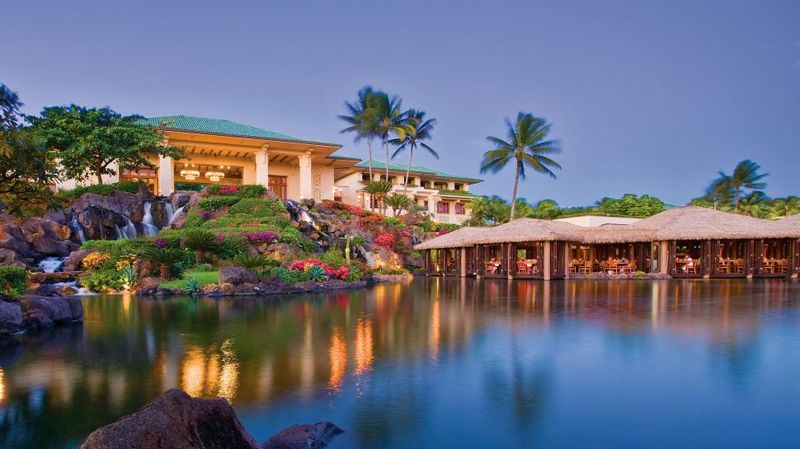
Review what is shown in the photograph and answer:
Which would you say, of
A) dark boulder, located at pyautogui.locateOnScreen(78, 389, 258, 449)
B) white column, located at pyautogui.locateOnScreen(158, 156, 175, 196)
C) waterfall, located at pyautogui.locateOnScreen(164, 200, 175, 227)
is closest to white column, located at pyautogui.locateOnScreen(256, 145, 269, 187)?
white column, located at pyautogui.locateOnScreen(158, 156, 175, 196)

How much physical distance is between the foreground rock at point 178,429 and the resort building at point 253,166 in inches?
1240

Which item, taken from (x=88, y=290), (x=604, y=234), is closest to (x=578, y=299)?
(x=604, y=234)

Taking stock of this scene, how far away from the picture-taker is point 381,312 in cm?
1221

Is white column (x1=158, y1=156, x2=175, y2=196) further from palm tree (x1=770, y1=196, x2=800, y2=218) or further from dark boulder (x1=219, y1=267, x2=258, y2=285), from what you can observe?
palm tree (x1=770, y1=196, x2=800, y2=218)

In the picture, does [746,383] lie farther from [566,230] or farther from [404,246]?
[404,246]

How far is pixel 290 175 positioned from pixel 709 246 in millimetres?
29850

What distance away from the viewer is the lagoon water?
4660 mm

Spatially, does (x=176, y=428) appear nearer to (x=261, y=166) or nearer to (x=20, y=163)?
(x=20, y=163)

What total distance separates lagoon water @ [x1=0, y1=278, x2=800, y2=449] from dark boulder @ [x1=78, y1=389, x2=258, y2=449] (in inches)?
39.9

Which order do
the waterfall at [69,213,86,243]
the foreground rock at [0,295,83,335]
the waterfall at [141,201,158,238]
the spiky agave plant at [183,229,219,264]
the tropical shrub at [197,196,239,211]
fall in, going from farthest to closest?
the tropical shrub at [197,196,239,211] < the waterfall at [141,201,158,238] < the waterfall at [69,213,86,243] < the spiky agave plant at [183,229,219,264] < the foreground rock at [0,295,83,335]

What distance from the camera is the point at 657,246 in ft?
85.2

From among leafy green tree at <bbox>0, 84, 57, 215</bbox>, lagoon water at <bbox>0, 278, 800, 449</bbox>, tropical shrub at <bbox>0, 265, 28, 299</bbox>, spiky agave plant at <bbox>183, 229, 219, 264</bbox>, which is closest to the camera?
lagoon water at <bbox>0, 278, 800, 449</bbox>

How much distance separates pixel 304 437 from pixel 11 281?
991cm

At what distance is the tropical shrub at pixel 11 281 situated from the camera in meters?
10.1
